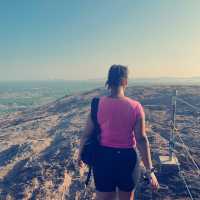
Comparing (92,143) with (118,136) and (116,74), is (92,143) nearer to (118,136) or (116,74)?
(118,136)

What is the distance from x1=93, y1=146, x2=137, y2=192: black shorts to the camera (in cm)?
320

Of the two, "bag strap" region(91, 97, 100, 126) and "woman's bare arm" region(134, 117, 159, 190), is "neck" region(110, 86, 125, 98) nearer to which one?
"bag strap" region(91, 97, 100, 126)

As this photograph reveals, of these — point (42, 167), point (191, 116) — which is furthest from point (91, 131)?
point (191, 116)

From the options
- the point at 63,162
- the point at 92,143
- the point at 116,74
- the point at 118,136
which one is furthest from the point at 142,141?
the point at 63,162

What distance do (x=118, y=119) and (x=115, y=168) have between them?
1.68ft

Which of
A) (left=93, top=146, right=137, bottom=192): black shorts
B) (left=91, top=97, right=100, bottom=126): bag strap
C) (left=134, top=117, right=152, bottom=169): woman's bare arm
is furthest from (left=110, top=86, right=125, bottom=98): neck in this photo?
(left=93, top=146, right=137, bottom=192): black shorts

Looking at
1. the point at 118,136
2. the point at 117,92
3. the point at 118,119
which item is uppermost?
the point at 117,92

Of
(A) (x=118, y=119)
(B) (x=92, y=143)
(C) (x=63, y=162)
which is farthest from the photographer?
(C) (x=63, y=162)

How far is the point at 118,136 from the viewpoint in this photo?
10.5 ft

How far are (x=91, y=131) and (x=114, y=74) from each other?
2.25ft

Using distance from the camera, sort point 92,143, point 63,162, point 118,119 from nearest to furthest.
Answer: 1. point 118,119
2. point 92,143
3. point 63,162

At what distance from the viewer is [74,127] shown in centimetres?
1328

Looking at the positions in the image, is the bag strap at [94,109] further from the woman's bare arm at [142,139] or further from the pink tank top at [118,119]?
the woman's bare arm at [142,139]

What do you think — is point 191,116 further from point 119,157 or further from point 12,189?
point 119,157
